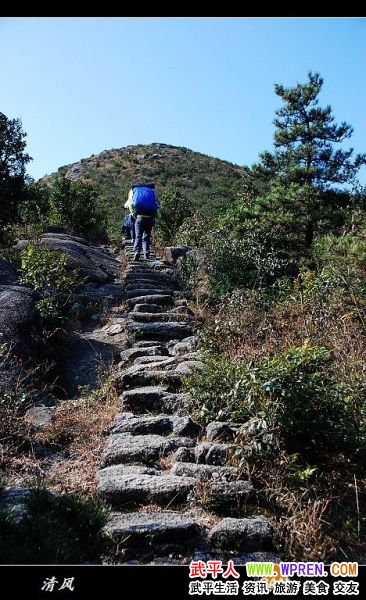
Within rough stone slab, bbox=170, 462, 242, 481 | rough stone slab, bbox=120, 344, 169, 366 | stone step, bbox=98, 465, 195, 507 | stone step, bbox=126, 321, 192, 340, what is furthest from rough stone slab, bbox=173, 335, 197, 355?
stone step, bbox=98, 465, 195, 507

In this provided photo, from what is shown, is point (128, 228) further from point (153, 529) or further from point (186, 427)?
point (153, 529)

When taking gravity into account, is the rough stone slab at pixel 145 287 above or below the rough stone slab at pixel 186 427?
above

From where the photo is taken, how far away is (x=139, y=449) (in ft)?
12.4

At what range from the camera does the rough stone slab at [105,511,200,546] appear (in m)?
2.83

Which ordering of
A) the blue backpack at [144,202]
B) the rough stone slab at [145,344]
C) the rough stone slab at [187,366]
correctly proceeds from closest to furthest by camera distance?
1. the rough stone slab at [187,366]
2. the rough stone slab at [145,344]
3. the blue backpack at [144,202]

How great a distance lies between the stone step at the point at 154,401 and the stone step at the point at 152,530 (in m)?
1.43

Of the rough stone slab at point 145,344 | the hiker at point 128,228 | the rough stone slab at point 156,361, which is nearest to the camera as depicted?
the rough stone slab at point 156,361

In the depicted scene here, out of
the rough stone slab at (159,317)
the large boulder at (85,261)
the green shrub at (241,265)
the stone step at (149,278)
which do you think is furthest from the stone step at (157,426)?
the stone step at (149,278)

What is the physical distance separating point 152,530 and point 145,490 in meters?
0.42

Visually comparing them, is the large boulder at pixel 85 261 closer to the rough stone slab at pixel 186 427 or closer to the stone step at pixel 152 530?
the rough stone slab at pixel 186 427

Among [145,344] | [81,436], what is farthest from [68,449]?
[145,344]

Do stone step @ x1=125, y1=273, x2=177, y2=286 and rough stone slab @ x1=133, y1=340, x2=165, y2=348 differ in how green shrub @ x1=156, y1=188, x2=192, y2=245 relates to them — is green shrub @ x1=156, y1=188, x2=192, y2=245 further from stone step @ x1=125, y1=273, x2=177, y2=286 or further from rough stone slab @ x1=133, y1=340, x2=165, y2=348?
rough stone slab @ x1=133, y1=340, x2=165, y2=348

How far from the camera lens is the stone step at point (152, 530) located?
Answer: 2820 millimetres

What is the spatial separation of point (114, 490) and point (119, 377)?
1.88 metres
